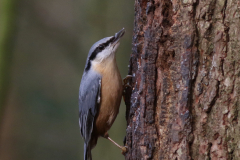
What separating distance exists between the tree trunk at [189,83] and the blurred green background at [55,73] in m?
2.44

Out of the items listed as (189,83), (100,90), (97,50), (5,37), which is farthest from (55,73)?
(189,83)

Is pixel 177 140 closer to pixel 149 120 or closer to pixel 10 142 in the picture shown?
pixel 149 120

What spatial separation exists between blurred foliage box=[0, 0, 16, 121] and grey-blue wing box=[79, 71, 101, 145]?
1.09 metres

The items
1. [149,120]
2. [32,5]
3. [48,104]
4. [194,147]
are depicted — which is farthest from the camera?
[48,104]

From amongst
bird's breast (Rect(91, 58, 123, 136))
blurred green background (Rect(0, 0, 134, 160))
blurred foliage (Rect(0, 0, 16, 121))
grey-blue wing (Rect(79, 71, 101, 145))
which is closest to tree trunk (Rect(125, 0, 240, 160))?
bird's breast (Rect(91, 58, 123, 136))

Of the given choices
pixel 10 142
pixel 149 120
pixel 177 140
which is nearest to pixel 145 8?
pixel 149 120

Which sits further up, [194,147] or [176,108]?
[176,108]

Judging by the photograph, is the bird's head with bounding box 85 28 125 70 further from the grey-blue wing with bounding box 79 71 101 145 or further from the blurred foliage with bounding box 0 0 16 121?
the blurred foliage with bounding box 0 0 16 121

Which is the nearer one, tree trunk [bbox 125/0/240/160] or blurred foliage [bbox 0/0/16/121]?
tree trunk [bbox 125/0/240/160]

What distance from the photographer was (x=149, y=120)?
200 centimetres

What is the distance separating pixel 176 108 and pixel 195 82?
0.75ft

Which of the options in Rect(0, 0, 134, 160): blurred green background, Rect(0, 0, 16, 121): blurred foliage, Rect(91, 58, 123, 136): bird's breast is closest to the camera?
Rect(91, 58, 123, 136): bird's breast

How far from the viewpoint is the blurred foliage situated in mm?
3275

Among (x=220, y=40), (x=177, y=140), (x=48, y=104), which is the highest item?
(x=220, y=40)
